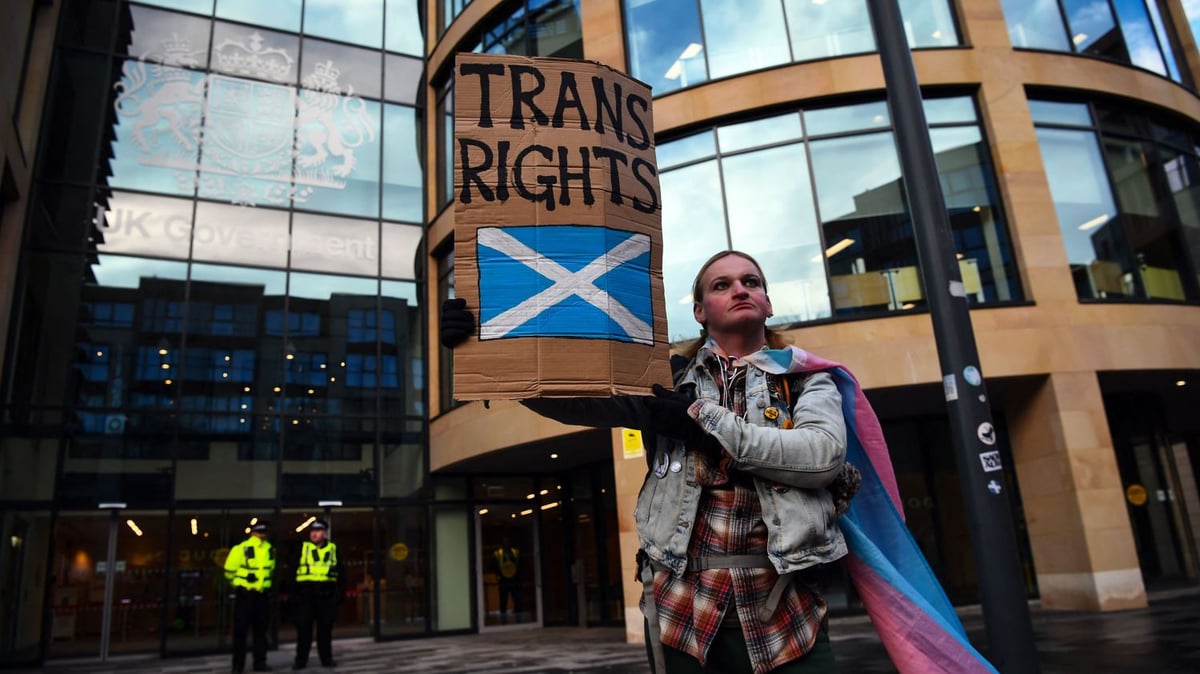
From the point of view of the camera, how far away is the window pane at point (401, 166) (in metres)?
18.3

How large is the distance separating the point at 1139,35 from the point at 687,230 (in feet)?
29.7

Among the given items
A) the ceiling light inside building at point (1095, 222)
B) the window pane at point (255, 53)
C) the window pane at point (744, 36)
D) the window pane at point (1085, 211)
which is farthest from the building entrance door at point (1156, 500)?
the window pane at point (255, 53)

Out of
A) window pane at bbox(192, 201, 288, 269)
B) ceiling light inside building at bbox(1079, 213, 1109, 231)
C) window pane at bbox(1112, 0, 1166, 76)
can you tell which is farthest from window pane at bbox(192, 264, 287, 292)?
window pane at bbox(1112, 0, 1166, 76)

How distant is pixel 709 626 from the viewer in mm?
2111

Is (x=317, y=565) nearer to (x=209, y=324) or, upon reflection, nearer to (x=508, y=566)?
(x=508, y=566)

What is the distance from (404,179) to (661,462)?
17.3 meters

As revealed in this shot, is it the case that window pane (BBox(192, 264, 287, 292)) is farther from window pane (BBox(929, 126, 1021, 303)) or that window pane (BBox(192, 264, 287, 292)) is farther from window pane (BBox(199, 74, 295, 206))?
window pane (BBox(929, 126, 1021, 303))

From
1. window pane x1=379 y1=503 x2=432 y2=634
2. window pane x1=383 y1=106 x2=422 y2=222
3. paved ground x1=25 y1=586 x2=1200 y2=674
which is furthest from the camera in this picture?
window pane x1=383 y1=106 x2=422 y2=222

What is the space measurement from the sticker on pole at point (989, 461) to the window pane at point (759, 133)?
9.04m

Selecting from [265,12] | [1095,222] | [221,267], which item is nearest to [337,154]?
[265,12]

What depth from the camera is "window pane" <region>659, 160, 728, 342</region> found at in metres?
13.2

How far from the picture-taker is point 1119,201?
43.9 feet

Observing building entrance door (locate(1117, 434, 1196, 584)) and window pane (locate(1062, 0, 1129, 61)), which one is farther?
window pane (locate(1062, 0, 1129, 61))

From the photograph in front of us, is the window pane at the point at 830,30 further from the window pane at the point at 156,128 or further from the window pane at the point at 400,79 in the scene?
the window pane at the point at 156,128
